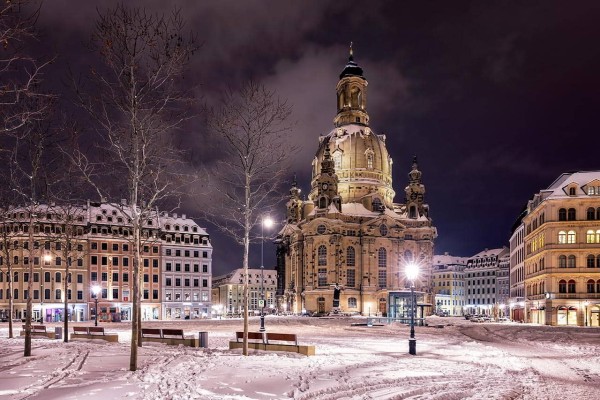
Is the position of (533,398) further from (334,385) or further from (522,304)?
(522,304)

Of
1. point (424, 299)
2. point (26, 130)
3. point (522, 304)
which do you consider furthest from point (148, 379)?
point (424, 299)

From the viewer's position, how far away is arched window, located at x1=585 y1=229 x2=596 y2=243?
70.0 meters

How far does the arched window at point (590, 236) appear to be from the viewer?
70.0 meters

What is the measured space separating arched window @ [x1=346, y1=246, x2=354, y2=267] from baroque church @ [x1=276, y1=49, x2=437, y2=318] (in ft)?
0.14

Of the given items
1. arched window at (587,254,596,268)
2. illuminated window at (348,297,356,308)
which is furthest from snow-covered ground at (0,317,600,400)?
illuminated window at (348,297,356,308)

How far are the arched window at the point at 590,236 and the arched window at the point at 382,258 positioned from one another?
5253cm

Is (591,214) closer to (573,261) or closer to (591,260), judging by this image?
(591,260)

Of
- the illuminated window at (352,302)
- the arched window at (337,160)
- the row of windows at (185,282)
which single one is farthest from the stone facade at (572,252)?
the row of windows at (185,282)

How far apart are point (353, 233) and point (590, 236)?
54322 mm

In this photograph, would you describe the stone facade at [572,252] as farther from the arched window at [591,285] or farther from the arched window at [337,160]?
the arched window at [337,160]

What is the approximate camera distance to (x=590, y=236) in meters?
70.2

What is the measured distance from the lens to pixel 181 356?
2489 centimetres

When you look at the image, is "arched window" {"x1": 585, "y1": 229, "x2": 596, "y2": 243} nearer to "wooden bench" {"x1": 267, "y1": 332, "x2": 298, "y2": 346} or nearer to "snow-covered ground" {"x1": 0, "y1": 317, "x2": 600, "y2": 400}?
"snow-covered ground" {"x1": 0, "y1": 317, "x2": 600, "y2": 400}

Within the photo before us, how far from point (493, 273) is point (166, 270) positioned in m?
110
